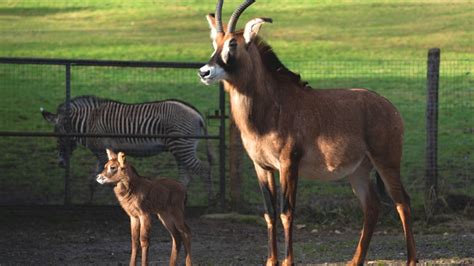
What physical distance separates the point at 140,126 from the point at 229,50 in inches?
228

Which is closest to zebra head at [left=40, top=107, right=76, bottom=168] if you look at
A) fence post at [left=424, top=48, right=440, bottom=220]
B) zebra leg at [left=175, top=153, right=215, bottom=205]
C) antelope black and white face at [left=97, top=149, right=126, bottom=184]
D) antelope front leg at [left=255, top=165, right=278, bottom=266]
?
zebra leg at [left=175, top=153, right=215, bottom=205]

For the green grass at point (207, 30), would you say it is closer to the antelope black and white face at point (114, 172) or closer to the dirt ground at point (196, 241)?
the dirt ground at point (196, 241)

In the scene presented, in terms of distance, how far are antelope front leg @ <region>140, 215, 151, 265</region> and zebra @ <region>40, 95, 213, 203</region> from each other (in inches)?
182

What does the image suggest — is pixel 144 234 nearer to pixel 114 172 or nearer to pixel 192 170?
pixel 114 172

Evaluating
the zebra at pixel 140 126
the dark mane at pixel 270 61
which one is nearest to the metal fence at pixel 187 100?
the zebra at pixel 140 126

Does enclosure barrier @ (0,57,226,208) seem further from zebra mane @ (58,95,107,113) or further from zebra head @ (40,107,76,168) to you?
zebra mane @ (58,95,107,113)

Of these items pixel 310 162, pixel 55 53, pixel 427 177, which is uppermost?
pixel 310 162

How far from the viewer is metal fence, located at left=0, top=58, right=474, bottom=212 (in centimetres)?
1791

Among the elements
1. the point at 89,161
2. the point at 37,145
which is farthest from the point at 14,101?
the point at 89,161

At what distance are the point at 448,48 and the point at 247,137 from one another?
26.4 metres

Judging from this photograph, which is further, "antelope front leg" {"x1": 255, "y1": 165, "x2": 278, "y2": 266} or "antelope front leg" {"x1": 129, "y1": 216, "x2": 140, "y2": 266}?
"antelope front leg" {"x1": 129, "y1": 216, "x2": 140, "y2": 266}

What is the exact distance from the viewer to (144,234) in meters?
12.0

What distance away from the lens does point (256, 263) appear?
13.0 metres

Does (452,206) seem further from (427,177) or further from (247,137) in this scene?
(247,137)
